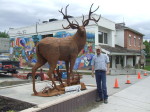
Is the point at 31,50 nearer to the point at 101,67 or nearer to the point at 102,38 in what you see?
the point at 102,38

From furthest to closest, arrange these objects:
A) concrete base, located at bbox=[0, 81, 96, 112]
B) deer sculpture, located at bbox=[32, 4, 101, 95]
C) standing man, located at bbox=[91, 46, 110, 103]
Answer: standing man, located at bbox=[91, 46, 110, 103], deer sculpture, located at bbox=[32, 4, 101, 95], concrete base, located at bbox=[0, 81, 96, 112]

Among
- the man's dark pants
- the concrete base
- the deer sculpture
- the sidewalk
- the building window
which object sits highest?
the building window

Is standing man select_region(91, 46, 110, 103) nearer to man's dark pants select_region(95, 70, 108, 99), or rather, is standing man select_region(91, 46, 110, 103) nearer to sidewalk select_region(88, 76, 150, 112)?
man's dark pants select_region(95, 70, 108, 99)

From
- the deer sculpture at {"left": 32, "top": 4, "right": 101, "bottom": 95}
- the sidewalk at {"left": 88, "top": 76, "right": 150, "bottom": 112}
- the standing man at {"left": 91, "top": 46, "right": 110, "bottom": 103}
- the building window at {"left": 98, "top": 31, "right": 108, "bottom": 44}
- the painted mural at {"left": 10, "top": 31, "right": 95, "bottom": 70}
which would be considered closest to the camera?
the deer sculpture at {"left": 32, "top": 4, "right": 101, "bottom": 95}

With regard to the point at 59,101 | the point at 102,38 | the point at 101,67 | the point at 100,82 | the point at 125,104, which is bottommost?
the point at 125,104

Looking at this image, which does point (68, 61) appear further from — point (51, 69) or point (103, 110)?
point (103, 110)

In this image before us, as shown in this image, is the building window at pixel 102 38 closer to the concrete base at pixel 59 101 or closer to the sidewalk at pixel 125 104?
the sidewalk at pixel 125 104

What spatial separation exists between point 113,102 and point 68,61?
7.66 ft

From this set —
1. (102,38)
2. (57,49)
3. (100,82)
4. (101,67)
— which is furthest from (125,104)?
(102,38)

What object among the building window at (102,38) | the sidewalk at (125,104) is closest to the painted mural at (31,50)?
the building window at (102,38)

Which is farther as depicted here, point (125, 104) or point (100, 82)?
point (125, 104)

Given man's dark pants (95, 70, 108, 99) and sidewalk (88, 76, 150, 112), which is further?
man's dark pants (95, 70, 108, 99)

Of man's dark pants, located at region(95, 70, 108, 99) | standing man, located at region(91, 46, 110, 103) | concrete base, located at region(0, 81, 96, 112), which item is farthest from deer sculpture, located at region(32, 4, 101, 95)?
man's dark pants, located at region(95, 70, 108, 99)

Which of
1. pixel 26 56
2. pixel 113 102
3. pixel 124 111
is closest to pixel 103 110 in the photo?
pixel 124 111
